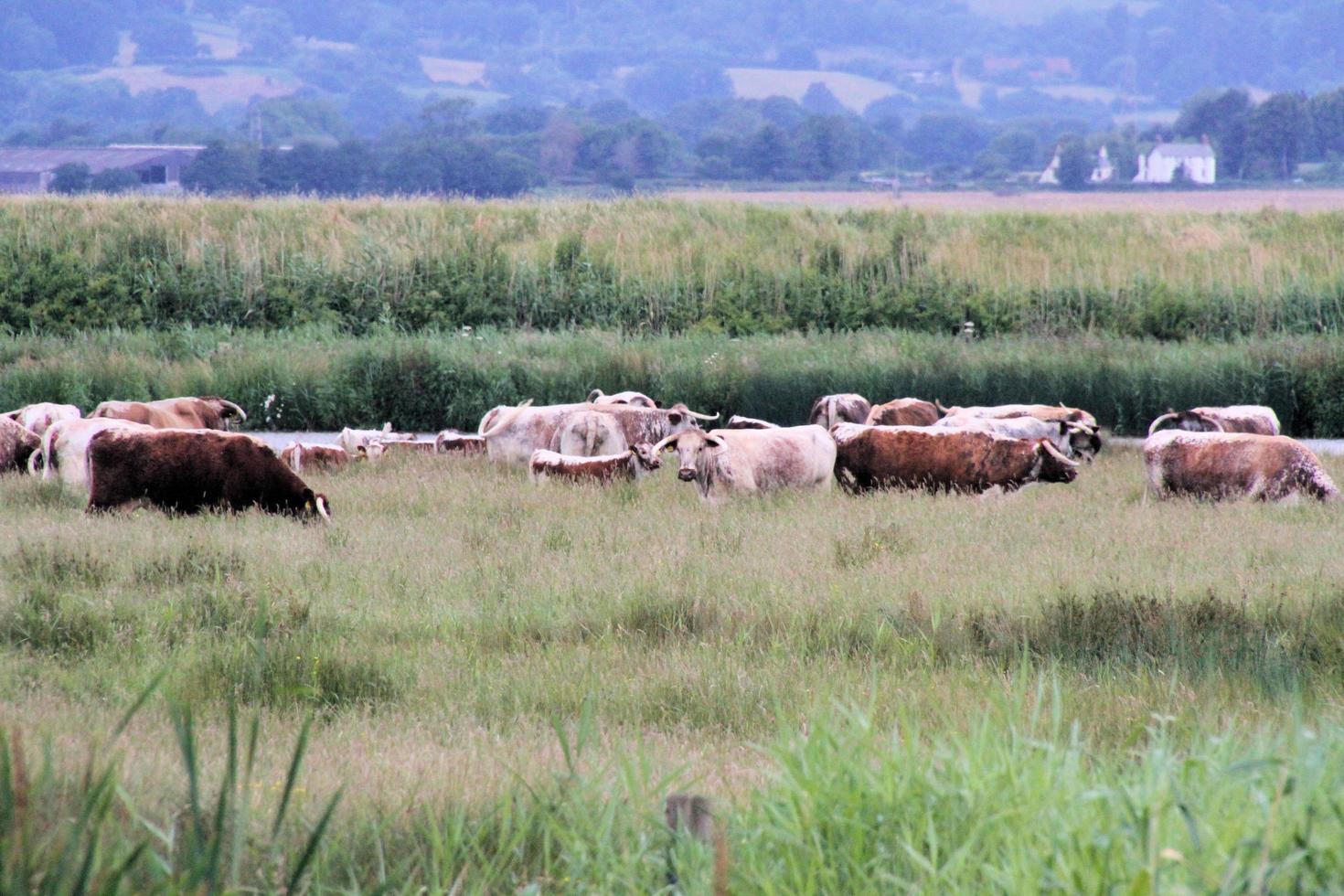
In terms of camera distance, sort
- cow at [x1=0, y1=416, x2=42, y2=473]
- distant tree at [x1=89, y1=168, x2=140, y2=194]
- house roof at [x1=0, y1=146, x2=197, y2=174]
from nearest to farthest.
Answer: cow at [x1=0, y1=416, x2=42, y2=473] → distant tree at [x1=89, y1=168, x2=140, y2=194] → house roof at [x1=0, y1=146, x2=197, y2=174]

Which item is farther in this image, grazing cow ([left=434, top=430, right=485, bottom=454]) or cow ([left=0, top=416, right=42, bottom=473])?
grazing cow ([left=434, top=430, right=485, bottom=454])

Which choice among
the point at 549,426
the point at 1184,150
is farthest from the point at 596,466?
the point at 1184,150

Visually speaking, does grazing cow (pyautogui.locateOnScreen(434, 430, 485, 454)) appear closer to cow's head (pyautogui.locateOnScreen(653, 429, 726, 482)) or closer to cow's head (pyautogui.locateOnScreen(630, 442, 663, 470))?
cow's head (pyautogui.locateOnScreen(630, 442, 663, 470))

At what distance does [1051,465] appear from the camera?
11.6 metres

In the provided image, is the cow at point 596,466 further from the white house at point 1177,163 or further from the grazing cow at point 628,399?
the white house at point 1177,163

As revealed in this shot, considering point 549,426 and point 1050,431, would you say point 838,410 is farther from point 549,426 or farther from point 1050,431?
point 549,426

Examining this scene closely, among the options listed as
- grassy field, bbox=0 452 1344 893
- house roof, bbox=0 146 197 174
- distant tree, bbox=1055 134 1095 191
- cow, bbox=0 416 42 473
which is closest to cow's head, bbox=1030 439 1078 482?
grassy field, bbox=0 452 1344 893

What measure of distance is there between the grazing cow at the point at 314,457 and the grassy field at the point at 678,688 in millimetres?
1060

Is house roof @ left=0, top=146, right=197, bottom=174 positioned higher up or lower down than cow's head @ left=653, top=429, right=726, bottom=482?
higher up

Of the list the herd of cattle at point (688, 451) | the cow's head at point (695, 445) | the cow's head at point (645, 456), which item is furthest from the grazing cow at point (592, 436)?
the cow's head at point (695, 445)

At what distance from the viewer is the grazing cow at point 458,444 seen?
13594mm

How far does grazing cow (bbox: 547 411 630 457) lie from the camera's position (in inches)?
505

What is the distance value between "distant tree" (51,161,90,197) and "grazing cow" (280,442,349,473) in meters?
40.5

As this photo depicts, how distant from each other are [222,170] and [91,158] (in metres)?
6.76
